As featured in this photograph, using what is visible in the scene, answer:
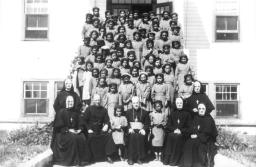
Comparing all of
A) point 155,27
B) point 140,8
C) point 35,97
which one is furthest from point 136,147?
point 140,8

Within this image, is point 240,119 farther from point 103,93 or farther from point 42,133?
point 42,133

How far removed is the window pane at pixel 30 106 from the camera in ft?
53.1

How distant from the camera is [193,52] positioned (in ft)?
52.9

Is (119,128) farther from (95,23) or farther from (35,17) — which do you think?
(35,17)

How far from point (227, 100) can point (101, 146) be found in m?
6.82

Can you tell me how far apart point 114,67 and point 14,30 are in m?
4.96

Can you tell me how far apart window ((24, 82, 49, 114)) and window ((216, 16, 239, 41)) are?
659cm

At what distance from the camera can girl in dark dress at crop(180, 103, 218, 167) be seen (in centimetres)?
1042

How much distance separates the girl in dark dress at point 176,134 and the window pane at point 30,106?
22.0 ft

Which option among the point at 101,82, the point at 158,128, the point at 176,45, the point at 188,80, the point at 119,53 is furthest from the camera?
the point at 176,45

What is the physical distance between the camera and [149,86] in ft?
40.9

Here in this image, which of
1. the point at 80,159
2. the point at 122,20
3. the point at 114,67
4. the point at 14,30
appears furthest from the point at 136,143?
the point at 14,30

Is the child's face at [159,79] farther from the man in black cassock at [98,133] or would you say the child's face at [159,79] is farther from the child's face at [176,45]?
the child's face at [176,45]

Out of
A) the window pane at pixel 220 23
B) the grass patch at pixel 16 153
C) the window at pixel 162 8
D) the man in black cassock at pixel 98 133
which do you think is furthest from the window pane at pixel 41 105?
the window pane at pixel 220 23
